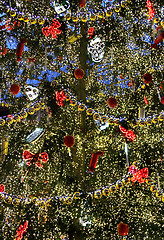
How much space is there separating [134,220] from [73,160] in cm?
138

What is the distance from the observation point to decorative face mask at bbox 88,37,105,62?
3237 millimetres

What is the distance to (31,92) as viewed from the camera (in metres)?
3.32

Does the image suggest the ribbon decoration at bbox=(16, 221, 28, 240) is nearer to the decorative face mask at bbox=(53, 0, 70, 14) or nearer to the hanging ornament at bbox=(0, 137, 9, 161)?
the hanging ornament at bbox=(0, 137, 9, 161)

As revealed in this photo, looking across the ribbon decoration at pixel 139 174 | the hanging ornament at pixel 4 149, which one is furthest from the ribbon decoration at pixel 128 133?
the hanging ornament at pixel 4 149

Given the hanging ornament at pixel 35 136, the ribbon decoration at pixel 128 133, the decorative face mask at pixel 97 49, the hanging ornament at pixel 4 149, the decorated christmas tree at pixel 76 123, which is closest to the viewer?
the hanging ornament at pixel 35 136

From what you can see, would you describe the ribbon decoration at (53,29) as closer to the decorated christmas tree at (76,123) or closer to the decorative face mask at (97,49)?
the decorated christmas tree at (76,123)

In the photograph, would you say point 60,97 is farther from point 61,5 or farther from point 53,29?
point 61,5

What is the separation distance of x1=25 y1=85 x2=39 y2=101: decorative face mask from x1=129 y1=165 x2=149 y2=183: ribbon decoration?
1.75 metres

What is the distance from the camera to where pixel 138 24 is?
138 inches

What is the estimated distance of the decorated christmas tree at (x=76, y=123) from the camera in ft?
9.69

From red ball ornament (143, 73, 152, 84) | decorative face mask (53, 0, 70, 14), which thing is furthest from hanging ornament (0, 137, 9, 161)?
red ball ornament (143, 73, 152, 84)

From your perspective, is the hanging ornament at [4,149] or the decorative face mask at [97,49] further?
the hanging ornament at [4,149]

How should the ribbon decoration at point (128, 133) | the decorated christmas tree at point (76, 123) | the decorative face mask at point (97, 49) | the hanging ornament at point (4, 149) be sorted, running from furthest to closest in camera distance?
the hanging ornament at point (4, 149) < the decorative face mask at point (97, 49) < the decorated christmas tree at point (76, 123) < the ribbon decoration at point (128, 133)

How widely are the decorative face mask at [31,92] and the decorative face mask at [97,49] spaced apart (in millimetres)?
989
